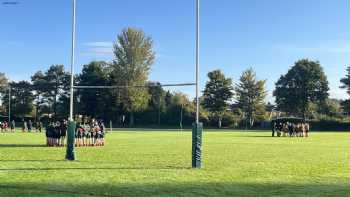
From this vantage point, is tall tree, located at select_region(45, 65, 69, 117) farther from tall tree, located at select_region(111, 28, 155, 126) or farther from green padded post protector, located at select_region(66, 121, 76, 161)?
green padded post protector, located at select_region(66, 121, 76, 161)

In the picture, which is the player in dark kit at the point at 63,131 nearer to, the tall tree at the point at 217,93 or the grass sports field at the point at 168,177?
the grass sports field at the point at 168,177

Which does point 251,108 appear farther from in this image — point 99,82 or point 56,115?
point 56,115

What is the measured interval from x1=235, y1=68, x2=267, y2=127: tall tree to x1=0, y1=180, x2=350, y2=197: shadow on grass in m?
88.2

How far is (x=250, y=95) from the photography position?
103438 mm

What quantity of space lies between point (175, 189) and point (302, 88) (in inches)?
3723

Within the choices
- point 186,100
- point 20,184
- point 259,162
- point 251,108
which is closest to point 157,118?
point 186,100

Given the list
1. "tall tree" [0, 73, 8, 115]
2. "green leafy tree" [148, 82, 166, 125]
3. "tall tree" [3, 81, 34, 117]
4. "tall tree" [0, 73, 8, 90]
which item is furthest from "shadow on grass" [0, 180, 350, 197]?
"tall tree" [0, 73, 8, 90]

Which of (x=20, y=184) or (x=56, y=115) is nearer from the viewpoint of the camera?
(x=20, y=184)

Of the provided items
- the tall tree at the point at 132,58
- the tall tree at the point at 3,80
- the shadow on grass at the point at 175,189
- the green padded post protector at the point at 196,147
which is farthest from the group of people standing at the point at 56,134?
the tall tree at the point at 3,80

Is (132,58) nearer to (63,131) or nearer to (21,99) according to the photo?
(21,99)

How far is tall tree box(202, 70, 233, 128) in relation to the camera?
102750 mm

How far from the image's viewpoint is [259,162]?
21.6 m

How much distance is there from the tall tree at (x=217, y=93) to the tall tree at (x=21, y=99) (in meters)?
36.5

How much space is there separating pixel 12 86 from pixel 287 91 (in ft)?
185
